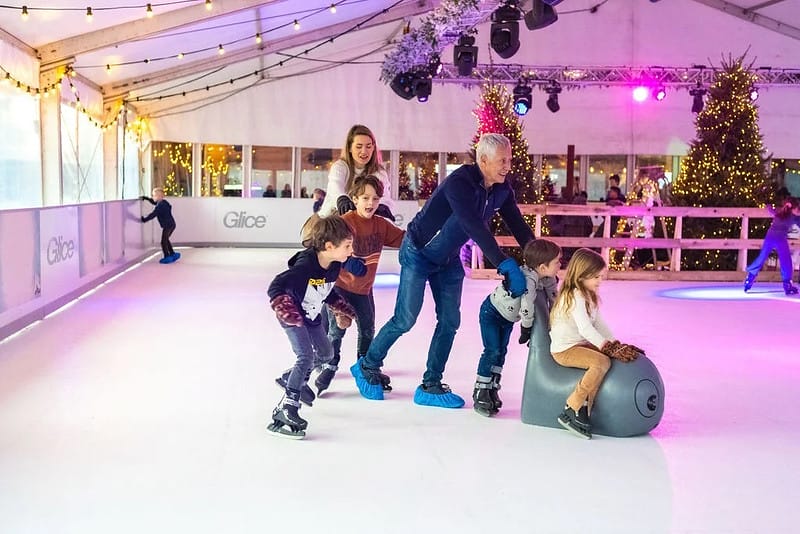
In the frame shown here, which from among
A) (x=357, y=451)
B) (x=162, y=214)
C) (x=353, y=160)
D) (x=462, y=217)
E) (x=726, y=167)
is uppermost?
(x=726, y=167)

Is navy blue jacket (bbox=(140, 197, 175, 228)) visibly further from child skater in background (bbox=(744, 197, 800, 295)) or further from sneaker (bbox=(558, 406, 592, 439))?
sneaker (bbox=(558, 406, 592, 439))

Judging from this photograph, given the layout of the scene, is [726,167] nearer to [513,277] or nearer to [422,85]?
[422,85]

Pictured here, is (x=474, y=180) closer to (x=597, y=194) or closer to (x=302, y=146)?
(x=302, y=146)

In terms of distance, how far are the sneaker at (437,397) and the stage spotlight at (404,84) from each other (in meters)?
9.68

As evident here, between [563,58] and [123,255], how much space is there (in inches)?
396

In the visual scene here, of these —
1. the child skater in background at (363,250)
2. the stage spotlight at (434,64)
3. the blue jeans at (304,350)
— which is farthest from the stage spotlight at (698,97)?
the blue jeans at (304,350)

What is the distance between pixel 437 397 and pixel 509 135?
8.00m

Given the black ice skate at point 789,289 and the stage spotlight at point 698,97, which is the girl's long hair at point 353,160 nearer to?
the black ice skate at point 789,289

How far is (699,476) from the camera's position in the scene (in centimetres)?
327

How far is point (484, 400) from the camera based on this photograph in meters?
4.14

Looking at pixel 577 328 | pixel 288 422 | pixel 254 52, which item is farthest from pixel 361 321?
pixel 254 52

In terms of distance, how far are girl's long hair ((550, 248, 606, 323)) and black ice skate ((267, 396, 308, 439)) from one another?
3.86ft

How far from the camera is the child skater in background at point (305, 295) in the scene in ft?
11.8

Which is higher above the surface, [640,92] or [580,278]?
[640,92]
